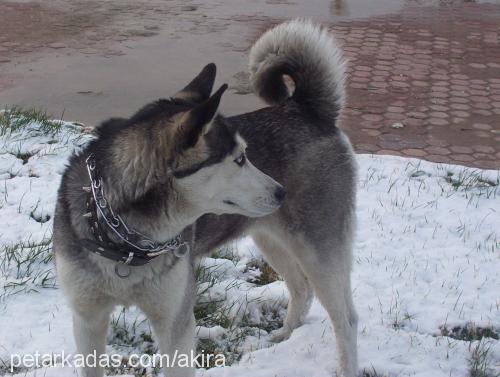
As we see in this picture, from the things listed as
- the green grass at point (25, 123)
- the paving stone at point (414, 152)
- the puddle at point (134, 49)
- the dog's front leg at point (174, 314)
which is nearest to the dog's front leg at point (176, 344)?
the dog's front leg at point (174, 314)

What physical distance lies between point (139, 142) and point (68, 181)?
41 centimetres

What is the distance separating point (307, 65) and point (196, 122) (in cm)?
111

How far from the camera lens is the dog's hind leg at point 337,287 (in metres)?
2.98

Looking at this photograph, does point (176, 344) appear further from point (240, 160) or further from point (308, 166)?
point (308, 166)

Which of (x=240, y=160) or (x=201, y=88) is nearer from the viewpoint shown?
(x=240, y=160)

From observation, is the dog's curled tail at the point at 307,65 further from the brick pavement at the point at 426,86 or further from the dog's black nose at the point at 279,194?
the brick pavement at the point at 426,86

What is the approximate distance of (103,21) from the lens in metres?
8.71

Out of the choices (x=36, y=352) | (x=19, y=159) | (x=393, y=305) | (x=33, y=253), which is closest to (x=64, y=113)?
(x=19, y=159)

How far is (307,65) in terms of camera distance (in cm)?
306

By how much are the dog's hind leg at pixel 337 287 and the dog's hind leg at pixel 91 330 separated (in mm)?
972

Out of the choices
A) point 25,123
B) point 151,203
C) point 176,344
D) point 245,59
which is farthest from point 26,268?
point 245,59

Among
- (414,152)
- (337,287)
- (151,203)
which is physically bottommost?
(414,152)

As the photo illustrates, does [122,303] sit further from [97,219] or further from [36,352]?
[36,352]

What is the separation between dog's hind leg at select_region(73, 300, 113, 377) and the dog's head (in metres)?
0.62
